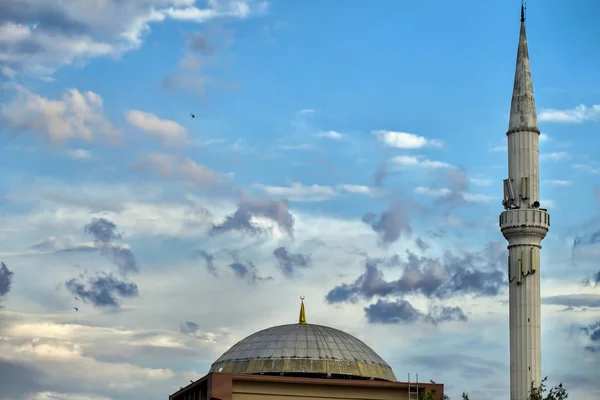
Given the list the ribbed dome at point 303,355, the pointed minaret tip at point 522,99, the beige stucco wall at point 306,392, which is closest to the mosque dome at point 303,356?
the ribbed dome at point 303,355

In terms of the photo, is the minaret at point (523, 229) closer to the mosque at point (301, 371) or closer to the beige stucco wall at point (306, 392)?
the mosque at point (301, 371)

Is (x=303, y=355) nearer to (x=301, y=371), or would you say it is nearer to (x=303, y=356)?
(x=303, y=356)

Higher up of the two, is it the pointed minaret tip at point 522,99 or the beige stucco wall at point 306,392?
the pointed minaret tip at point 522,99

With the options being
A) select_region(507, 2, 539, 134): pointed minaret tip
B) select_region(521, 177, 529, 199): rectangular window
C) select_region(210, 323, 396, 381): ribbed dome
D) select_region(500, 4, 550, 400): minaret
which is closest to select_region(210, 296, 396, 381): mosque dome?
select_region(210, 323, 396, 381): ribbed dome

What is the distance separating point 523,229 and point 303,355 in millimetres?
18487

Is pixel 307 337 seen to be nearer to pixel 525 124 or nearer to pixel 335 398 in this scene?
pixel 335 398

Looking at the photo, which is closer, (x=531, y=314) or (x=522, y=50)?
(x=531, y=314)

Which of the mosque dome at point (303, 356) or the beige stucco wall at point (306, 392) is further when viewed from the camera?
the mosque dome at point (303, 356)

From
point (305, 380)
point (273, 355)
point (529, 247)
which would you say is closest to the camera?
point (305, 380)

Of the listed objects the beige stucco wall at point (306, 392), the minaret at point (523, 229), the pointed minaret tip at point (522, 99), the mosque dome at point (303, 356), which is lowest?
the beige stucco wall at point (306, 392)

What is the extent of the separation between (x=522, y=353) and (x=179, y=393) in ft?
80.5

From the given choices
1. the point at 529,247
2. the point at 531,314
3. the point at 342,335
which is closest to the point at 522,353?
the point at 531,314

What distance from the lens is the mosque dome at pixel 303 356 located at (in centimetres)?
6156

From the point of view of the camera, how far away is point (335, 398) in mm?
58500
